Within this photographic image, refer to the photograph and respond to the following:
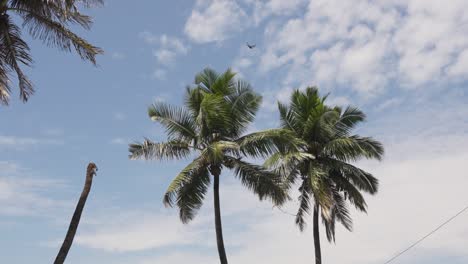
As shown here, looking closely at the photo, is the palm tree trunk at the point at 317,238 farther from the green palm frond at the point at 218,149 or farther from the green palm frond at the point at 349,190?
the green palm frond at the point at 218,149

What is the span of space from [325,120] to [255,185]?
19.7 feet

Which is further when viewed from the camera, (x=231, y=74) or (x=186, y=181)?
(x=231, y=74)

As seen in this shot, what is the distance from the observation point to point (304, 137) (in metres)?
25.8

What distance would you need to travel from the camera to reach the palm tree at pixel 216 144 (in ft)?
68.1

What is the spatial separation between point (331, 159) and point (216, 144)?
7837mm

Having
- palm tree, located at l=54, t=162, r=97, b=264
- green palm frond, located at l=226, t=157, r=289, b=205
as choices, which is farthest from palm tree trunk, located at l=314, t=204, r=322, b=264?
palm tree, located at l=54, t=162, r=97, b=264

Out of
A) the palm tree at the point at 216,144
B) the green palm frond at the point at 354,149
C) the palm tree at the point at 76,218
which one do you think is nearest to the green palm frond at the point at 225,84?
the palm tree at the point at 216,144

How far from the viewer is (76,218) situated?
14117 mm

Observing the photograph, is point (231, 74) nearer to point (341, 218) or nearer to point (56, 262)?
point (341, 218)

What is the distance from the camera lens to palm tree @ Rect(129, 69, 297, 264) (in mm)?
20766

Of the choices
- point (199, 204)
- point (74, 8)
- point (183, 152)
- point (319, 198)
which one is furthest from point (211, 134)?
point (74, 8)

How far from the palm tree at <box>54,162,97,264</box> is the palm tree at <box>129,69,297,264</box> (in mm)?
5730

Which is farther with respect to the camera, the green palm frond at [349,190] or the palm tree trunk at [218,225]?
the green palm frond at [349,190]

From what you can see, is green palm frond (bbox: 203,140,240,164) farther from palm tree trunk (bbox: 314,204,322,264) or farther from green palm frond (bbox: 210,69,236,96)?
palm tree trunk (bbox: 314,204,322,264)
